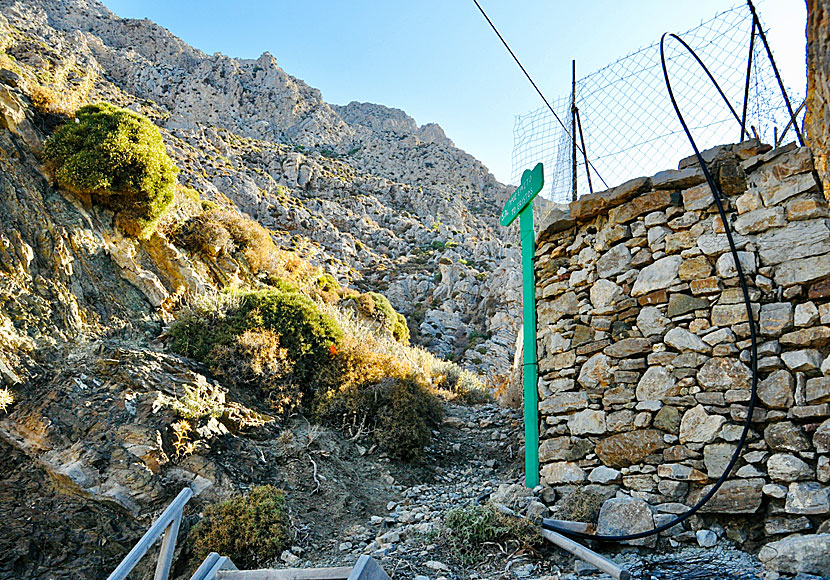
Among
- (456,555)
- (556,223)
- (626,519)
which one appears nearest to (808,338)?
(626,519)

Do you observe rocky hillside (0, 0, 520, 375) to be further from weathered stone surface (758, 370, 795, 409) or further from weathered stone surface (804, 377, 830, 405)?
weathered stone surface (804, 377, 830, 405)

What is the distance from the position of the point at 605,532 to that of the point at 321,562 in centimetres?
241

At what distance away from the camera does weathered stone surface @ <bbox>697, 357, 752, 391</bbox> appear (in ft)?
11.7

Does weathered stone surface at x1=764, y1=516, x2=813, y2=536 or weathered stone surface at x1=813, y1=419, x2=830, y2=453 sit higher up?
weathered stone surface at x1=813, y1=419, x2=830, y2=453

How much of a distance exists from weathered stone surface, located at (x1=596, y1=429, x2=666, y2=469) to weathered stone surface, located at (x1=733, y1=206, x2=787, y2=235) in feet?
5.94

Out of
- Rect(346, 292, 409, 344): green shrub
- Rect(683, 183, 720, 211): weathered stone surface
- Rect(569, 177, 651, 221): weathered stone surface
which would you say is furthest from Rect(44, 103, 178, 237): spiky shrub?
Rect(683, 183, 720, 211): weathered stone surface

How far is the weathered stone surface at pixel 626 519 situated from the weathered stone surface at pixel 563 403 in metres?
0.88

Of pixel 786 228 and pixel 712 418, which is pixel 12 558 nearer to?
pixel 712 418

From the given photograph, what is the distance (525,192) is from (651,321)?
2.01 meters

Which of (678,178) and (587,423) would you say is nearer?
(678,178)

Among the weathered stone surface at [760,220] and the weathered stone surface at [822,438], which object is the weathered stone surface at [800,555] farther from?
the weathered stone surface at [760,220]

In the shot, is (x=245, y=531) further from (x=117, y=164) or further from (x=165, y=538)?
(x=117, y=164)

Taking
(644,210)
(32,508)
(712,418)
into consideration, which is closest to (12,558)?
(32,508)

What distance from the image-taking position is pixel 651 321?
13.6 ft
